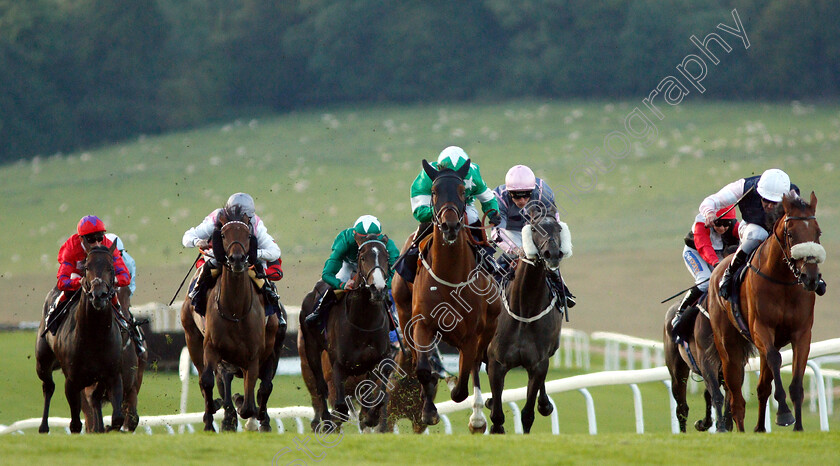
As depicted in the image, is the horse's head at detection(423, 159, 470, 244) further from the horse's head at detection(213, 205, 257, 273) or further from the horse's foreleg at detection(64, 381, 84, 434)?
the horse's foreleg at detection(64, 381, 84, 434)

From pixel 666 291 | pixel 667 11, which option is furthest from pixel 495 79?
pixel 666 291

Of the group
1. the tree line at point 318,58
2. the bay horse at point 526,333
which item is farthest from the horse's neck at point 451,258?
the tree line at point 318,58

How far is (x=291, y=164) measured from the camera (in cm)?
3981

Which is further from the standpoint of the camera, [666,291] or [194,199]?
[194,199]

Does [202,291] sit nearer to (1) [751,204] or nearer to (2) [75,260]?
(2) [75,260]

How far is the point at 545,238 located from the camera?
24.6 ft

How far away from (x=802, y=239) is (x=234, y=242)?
372 cm

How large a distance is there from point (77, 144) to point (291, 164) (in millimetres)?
7263

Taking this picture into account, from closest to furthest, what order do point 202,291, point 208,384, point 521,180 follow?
1. point 521,180
2. point 208,384
3. point 202,291

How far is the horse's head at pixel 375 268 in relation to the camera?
27.7ft

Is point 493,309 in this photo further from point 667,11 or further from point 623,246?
point 667,11

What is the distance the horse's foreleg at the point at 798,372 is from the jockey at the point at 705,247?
66.2 inches

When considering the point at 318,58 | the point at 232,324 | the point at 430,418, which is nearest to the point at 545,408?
the point at 430,418

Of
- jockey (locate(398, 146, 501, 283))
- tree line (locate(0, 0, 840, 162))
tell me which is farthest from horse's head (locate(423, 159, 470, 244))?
tree line (locate(0, 0, 840, 162))
